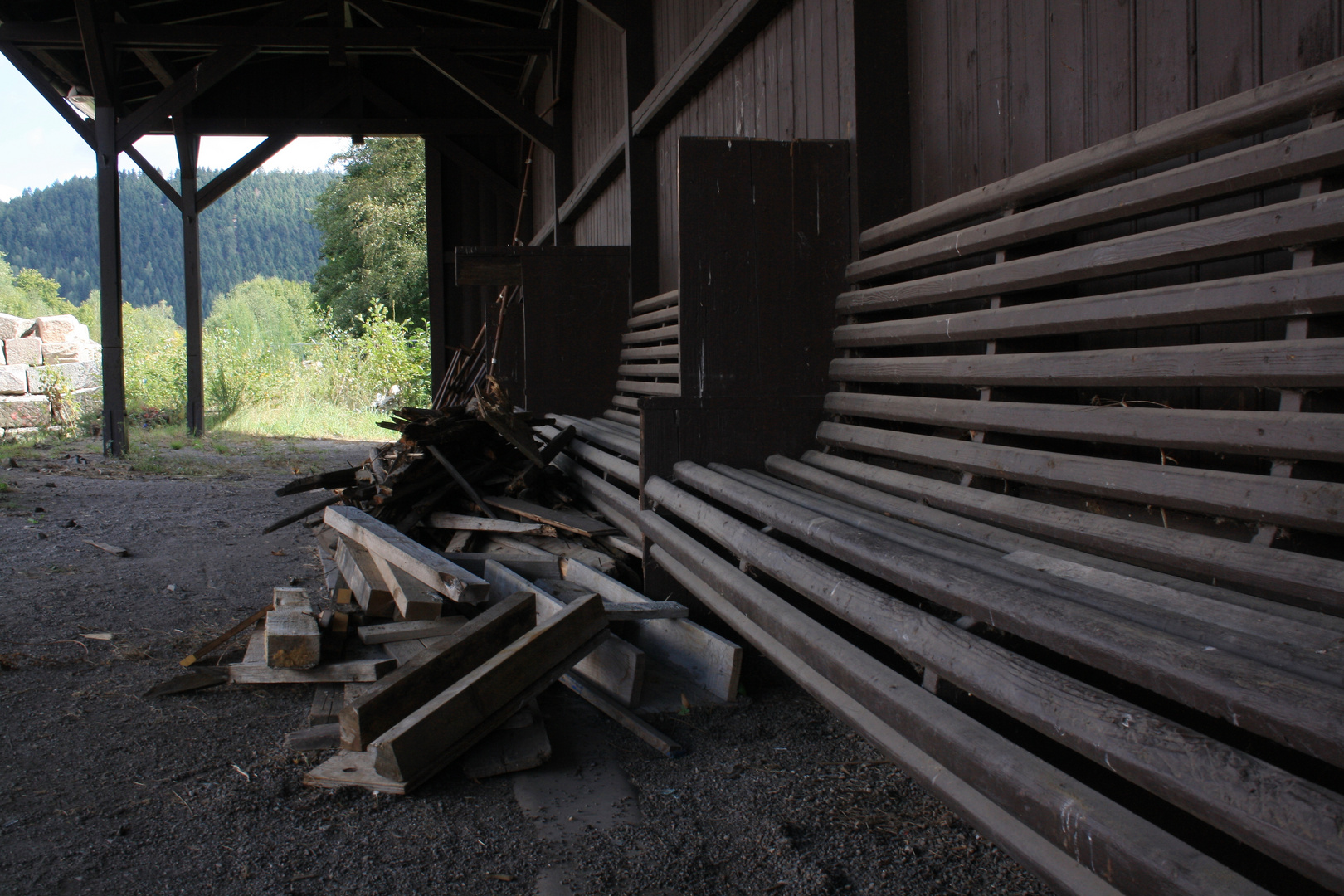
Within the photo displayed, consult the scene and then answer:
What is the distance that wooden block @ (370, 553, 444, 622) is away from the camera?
11.3ft

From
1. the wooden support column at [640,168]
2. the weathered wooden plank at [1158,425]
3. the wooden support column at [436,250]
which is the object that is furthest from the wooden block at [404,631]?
the wooden support column at [436,250]

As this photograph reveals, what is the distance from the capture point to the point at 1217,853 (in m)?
1.34

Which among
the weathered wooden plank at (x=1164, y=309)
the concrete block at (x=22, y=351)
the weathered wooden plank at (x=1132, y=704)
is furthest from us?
the concrete block at (x=22, y=351)

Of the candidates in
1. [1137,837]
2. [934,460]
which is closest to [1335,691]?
[1137,837]

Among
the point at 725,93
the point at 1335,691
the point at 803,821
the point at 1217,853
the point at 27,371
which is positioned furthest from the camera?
the point at 27,371

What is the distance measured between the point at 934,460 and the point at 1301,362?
1214 mm

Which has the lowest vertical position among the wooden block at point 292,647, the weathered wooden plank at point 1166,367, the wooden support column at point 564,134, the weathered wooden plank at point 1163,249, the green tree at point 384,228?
the wooden block at point 292,647

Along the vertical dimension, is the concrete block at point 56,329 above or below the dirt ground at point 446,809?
above

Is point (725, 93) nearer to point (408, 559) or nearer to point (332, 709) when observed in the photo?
point (408, 559)

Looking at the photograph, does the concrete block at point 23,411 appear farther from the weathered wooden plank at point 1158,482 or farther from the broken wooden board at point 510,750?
the weathered wooden plank at point 1158,482

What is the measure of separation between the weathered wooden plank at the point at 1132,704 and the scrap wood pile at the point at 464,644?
98 centimetres

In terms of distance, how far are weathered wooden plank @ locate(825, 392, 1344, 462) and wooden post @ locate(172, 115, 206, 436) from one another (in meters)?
12.8

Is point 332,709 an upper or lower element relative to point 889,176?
lower

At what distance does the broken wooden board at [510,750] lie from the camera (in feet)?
8.47
